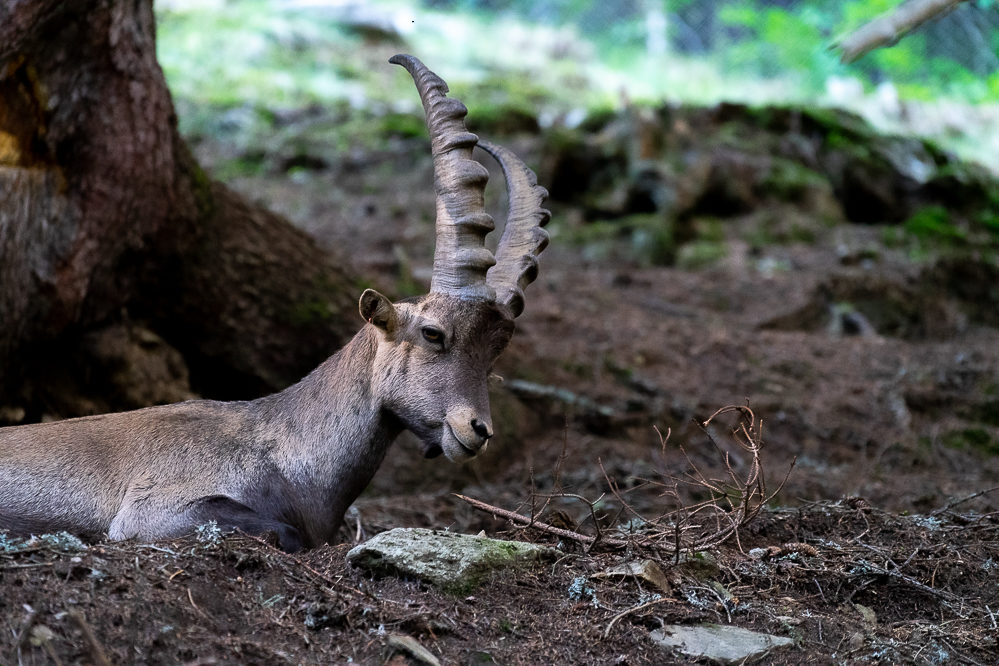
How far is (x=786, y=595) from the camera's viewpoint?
5.11 m

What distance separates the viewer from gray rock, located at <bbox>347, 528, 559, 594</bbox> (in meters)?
4.65

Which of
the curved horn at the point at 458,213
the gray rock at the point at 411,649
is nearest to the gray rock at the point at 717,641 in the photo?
the gray rock at the point at 411,649

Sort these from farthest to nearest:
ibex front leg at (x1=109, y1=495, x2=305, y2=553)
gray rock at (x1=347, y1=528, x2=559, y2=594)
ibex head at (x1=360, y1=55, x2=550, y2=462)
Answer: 1. ibex head at (x1=360, y1=55, x2=550, y2=462)
2. ibex front leg at (x1=109, y1=495, x2=305, y2=553)
3. gray rock at (x1=347, y1=528, x2=559, y2=594)

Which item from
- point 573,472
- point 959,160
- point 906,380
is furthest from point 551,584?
point 959,160

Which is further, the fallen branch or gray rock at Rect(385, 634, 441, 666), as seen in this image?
the fallen branch

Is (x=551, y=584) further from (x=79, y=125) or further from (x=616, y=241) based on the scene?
(x=616, y=241)

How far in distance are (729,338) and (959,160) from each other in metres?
9.08

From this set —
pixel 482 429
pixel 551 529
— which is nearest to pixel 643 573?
pixel 551 529

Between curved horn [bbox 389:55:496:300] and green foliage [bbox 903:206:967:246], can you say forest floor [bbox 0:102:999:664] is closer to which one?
green foliage [bbox 903:206:967:246]

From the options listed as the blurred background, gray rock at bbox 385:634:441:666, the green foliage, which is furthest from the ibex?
the blurred background

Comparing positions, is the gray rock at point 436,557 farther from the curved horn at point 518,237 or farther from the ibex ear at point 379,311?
the curved horn at point 518,237

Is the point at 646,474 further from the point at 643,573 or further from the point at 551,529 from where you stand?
the point at 643,573

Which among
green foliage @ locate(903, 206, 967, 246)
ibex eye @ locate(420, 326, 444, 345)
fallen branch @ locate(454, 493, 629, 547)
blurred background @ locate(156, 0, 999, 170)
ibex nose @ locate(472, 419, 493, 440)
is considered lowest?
green foliage @ locate(903, 206, 967, 246)

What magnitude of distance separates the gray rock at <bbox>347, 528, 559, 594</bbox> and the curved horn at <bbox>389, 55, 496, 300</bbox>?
1.50 metres
